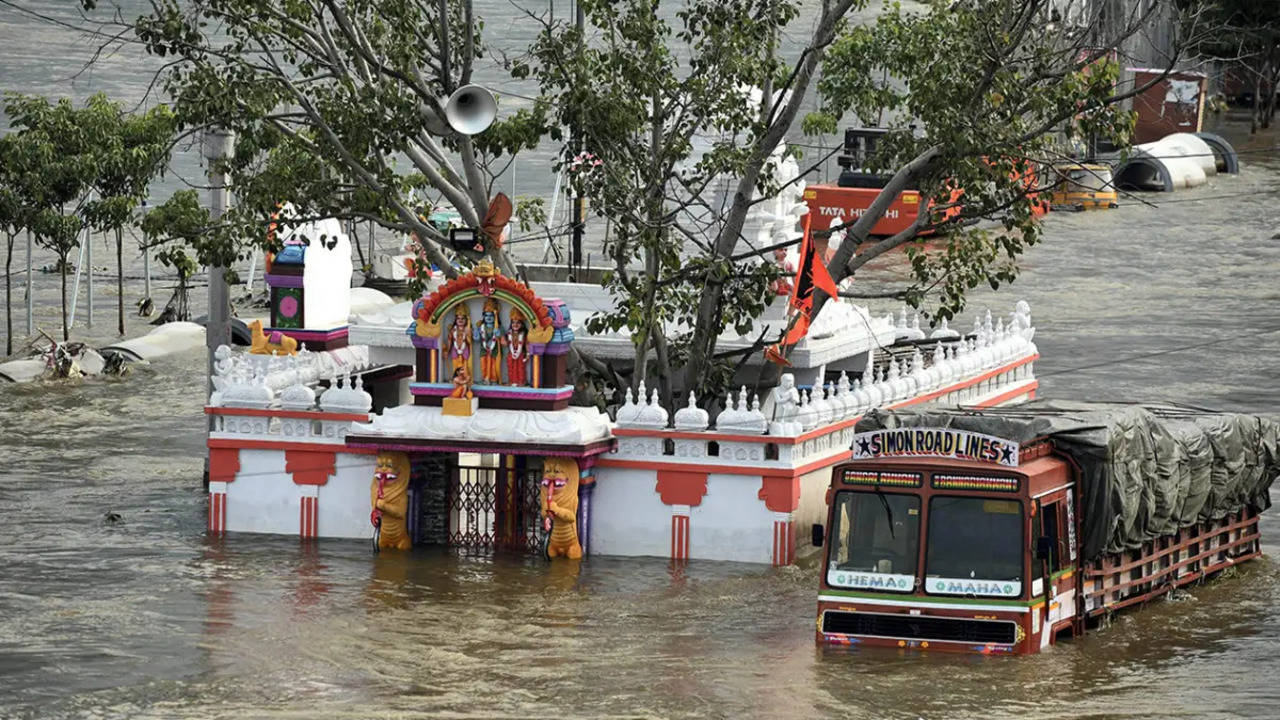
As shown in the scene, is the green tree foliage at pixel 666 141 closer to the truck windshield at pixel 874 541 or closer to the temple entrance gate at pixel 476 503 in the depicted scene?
the temple entrance gate at pixel 476 503

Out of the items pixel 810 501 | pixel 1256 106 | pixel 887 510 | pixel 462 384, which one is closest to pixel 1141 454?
pixel 887 510

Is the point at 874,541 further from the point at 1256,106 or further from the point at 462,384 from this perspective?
the point at 1256,106

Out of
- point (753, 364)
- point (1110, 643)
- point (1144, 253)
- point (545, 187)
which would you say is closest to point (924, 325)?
point (753, 364)

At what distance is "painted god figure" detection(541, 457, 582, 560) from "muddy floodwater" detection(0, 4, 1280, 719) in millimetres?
234

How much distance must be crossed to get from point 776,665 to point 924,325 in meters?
21.9

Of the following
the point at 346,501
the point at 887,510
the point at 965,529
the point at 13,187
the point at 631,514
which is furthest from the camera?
the point at 13,187

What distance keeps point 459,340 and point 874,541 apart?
24.3 feet

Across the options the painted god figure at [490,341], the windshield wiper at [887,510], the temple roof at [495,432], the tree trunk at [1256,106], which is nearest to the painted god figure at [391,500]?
the temple roof at [495,432]

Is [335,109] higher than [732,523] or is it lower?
higher

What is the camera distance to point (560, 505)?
84.9 ft

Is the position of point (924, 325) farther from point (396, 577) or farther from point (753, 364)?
point (396, 577)

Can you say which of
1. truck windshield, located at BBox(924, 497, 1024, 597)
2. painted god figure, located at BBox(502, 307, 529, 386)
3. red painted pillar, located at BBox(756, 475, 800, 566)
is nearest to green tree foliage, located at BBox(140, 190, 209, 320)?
painted god figure, located at BBox(502, 307, 529, 386)

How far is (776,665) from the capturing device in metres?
20.8

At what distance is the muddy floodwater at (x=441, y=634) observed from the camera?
19406mm
